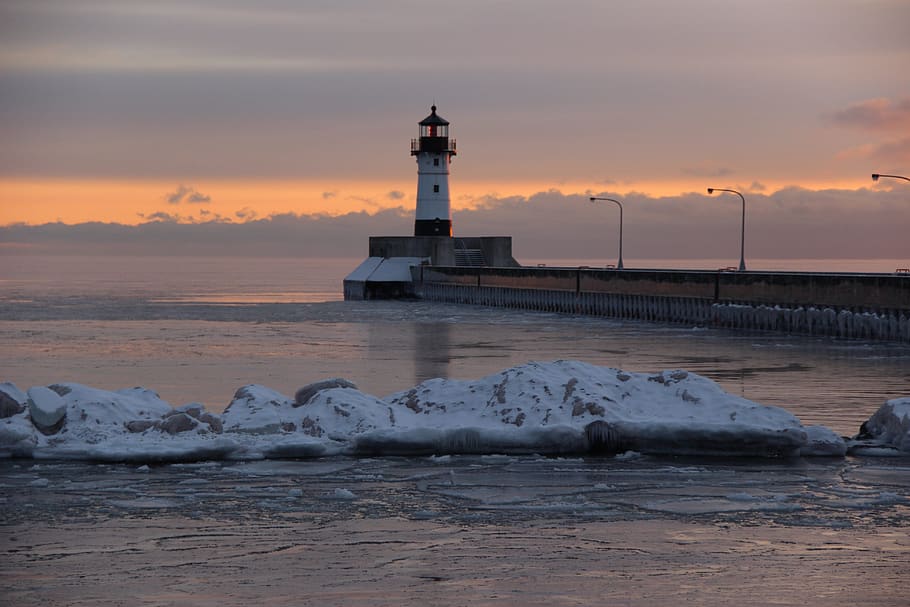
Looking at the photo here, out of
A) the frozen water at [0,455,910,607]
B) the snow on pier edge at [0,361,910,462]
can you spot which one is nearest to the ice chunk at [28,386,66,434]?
the snow on pier edge at [0,361,910,462]

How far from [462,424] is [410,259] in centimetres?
7002

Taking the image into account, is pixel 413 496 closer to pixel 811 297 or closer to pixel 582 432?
pixel 582 432

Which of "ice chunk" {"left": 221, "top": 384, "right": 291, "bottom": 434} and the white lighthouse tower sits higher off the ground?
the white lighthouse tower

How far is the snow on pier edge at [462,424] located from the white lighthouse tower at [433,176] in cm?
6570

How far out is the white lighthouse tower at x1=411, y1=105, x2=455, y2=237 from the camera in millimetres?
82125

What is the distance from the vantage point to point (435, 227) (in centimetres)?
8481

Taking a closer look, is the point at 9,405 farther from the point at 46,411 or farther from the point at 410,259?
the point at 410,259

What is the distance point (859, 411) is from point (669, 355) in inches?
575

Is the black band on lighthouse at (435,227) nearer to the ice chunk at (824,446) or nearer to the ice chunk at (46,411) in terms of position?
the ice chunk at (46,411)

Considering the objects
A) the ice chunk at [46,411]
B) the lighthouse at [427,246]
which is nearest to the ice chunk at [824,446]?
the ice chunk at [46,411]

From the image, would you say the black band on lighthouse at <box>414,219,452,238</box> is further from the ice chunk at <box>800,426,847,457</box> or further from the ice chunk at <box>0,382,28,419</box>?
the ice chunk at <box>800,426,847,457</box>

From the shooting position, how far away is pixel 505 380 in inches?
664

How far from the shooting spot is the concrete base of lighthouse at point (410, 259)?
277 feet

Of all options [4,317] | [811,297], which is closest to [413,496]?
[811,297]
